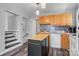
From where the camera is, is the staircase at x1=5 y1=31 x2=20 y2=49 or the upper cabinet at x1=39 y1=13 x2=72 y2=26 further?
the upper cabinet at x1=39 y1=13 x2=72 y2=26

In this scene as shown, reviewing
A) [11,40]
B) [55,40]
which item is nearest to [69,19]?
[55,40]

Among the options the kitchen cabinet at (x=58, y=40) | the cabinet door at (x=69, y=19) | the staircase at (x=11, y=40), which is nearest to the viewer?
the staircase at (x=11, y=40)

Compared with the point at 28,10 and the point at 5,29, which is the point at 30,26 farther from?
the point at 5,29

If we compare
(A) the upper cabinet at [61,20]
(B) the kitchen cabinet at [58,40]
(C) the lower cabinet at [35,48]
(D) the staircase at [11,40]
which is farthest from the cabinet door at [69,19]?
(D) the staircase at [11,40]

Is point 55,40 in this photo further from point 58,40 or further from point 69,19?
point 69,19

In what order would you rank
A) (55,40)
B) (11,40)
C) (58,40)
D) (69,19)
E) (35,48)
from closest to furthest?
(35,48) < (11,40) < (69,19) < (55,40) < (58,40)

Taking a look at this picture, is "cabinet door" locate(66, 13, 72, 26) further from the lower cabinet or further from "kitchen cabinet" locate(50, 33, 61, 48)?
the lower cabinet

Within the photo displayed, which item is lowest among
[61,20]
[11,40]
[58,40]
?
[58,40]

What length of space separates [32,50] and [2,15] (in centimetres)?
158

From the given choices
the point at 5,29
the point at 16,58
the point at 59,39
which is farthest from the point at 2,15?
the point at 59,39

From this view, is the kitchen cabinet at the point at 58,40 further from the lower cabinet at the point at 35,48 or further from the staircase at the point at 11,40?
the lower cabinet at the point at 35,48

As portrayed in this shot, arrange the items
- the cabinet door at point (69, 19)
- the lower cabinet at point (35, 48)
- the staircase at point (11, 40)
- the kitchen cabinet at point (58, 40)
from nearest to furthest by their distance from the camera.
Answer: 1. the lower cabinet at point (35, 48)
2. the staircase at point (11, 40)
3. the cabinet door at point (69, 19)
4. the kitchen cabinet at point (58, 40)

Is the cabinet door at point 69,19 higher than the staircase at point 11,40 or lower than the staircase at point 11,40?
higher

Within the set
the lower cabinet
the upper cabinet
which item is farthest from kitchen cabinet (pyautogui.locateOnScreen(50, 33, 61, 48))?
the lower cabinet
